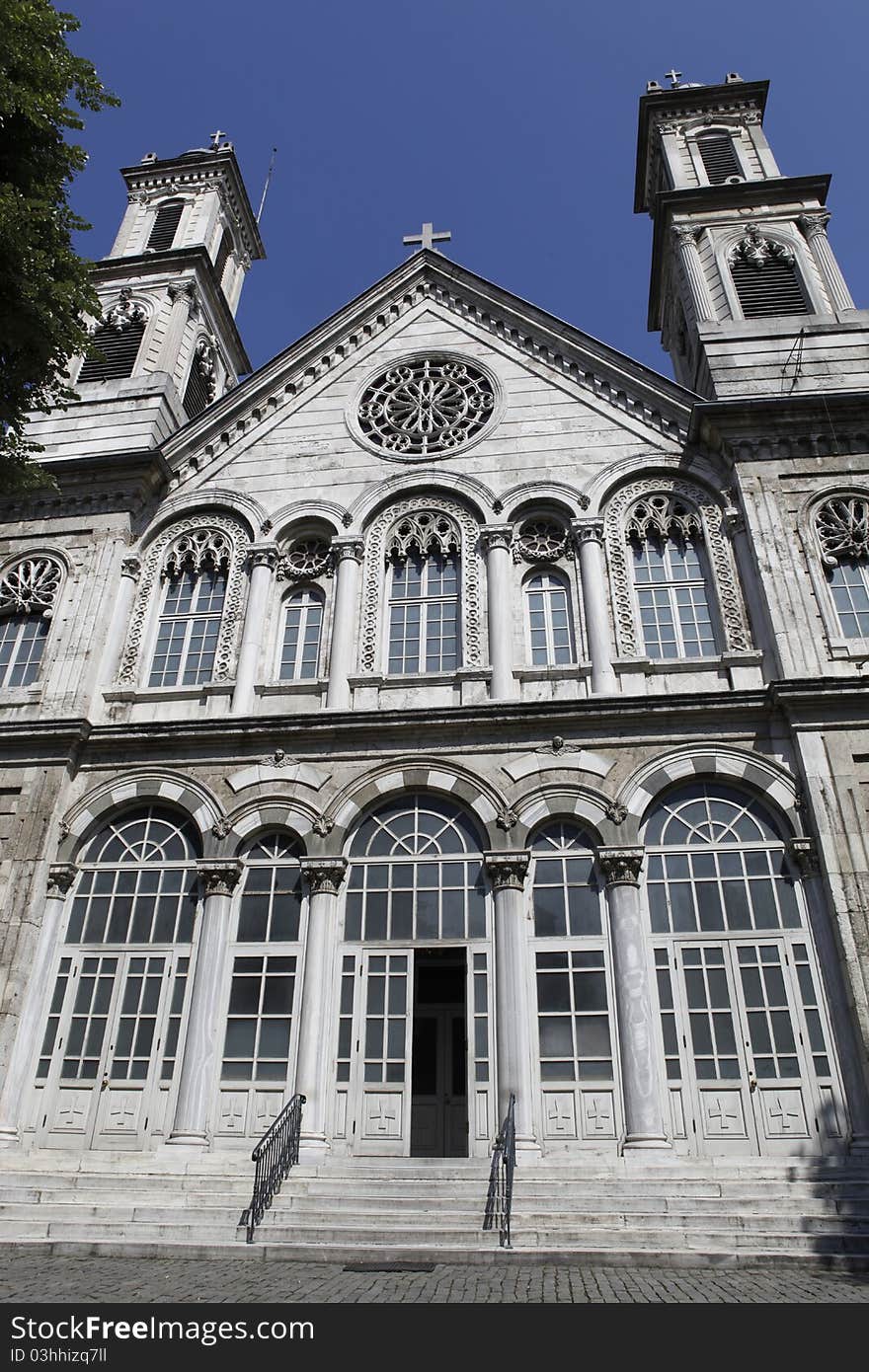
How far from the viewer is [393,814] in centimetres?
1440

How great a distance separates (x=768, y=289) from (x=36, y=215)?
15.4 metres

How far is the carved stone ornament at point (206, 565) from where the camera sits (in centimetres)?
1655

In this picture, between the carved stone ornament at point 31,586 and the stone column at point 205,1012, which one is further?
the carved stone ornament at point 31,586

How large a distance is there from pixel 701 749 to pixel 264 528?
9287mm

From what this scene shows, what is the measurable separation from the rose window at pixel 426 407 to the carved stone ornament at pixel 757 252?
709 cm

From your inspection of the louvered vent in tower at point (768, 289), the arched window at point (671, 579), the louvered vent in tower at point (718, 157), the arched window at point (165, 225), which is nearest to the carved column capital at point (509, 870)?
the arched window at point (671, 579)

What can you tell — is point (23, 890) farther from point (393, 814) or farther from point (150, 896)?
point (393, 814)

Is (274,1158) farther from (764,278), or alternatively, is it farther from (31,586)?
(764,278)

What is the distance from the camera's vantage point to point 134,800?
15000 millimetres

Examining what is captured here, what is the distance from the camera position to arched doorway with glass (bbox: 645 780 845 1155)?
1177cm

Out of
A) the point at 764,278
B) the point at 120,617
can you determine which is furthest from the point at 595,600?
the point at 764,278

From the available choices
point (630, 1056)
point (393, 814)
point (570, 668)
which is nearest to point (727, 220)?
point (570, 668)

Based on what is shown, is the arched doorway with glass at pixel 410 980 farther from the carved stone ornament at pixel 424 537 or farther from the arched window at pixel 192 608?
the carved stone ornament at pixel 424 537

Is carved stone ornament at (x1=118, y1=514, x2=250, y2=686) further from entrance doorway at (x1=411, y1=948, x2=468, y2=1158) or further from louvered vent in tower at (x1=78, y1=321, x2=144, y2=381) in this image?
entrance doorway at (x1=411, y1=948, x2=468, y2=1158)
